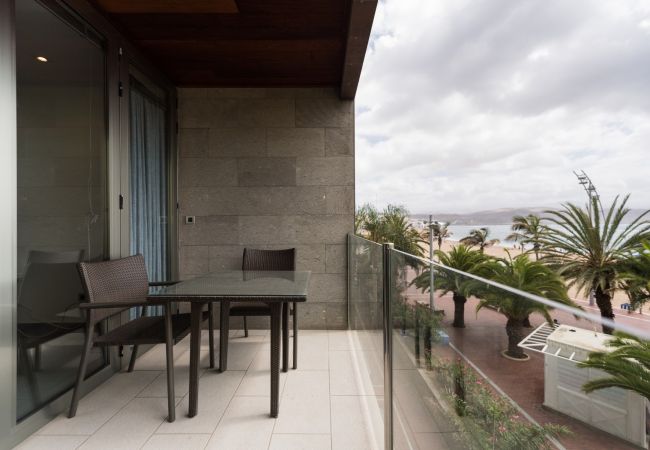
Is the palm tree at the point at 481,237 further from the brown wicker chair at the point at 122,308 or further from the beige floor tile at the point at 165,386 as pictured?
the brown wicker chair at the point at 122,308

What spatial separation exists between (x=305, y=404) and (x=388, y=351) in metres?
0.80

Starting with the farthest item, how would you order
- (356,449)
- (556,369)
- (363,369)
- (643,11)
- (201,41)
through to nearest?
1. (643,11)
2. (201,41)
3. (363,369)
4. (356,449)
5. (556,369)

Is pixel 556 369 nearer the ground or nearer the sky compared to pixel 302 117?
nearer the ground

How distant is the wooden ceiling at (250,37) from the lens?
240 cm

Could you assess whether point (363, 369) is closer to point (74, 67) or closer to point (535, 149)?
point (74, 67)

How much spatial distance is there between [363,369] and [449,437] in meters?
1.80

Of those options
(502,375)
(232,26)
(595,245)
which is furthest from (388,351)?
(595,245)

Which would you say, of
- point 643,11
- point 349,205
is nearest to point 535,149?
point 643,11

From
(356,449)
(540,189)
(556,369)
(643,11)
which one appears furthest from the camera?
(540,189)

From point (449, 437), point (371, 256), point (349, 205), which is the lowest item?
point (449, 437)

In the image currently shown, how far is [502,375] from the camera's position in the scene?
0.64 metres

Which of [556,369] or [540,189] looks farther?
[540,189]

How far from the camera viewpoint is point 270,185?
3.66m

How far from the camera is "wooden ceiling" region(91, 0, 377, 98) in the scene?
2396 mm
